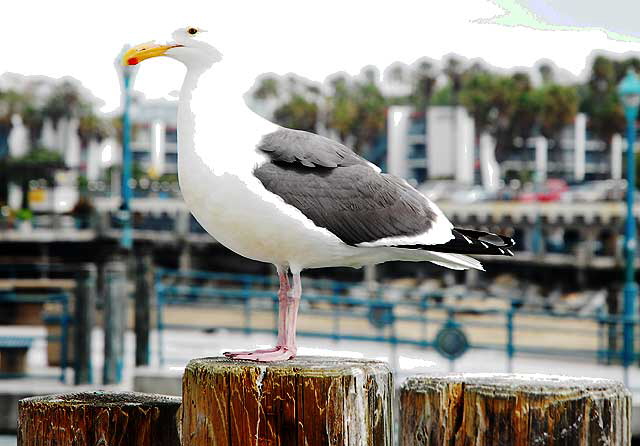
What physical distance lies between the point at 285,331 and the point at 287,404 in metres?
0.64

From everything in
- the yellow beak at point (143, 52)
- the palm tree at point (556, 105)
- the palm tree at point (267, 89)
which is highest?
the palm tree at point (267, 89)

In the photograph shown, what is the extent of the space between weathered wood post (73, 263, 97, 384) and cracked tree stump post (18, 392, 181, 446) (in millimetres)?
7924

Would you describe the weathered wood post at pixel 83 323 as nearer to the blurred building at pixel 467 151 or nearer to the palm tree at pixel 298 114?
the blurred building at pixel 467 151

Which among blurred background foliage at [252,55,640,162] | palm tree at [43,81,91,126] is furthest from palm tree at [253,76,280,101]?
palm tree at [43,81,91,126]

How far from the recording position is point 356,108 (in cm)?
10075

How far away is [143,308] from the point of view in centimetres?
1242

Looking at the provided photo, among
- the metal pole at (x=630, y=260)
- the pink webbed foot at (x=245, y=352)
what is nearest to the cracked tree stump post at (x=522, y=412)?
the pink webbed foot at (x=245, y=352)

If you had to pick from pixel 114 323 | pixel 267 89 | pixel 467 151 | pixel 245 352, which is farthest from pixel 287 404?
pixel 267 89

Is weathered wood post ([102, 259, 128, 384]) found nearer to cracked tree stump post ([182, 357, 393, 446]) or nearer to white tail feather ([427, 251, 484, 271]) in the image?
white tail feather ([427, 251, 484, 271])

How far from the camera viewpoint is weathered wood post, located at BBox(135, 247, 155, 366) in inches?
477

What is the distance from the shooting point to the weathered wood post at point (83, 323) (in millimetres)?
10992

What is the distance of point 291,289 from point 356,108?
97.6 metres

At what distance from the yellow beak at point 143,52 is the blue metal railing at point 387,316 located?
7967 millimetres

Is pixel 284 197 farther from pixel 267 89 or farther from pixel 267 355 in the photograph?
pixel 267 89
